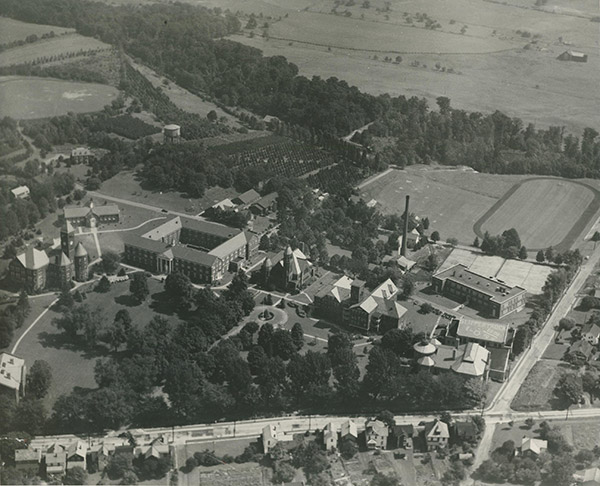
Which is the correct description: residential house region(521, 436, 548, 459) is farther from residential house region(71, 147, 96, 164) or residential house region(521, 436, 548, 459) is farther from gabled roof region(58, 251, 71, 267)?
residential house region(71, 147, 96, 164)

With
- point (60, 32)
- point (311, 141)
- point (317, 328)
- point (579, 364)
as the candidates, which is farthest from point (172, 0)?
point (579, 364)

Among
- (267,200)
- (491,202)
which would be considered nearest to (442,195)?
(491,202)

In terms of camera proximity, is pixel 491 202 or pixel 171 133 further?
pixel 171 133

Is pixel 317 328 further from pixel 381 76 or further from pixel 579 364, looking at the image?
pixel 381 76

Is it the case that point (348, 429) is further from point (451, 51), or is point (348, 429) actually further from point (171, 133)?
point (451, 51)

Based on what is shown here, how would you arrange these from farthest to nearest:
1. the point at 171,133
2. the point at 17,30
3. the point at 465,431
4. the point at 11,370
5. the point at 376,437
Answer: the point at 17,30, the point at 171,133, the point at 11,370, the point at 465,431, the point at 376,437

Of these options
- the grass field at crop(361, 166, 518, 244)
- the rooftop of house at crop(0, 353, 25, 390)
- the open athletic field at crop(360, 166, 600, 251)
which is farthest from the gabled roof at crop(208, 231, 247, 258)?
the rooftop of house at crop(0, 353, 25, 390)

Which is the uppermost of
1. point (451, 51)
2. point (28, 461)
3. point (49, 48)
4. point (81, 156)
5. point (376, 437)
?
point (451, 51)
